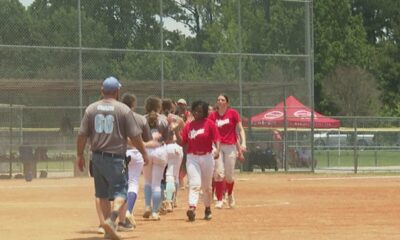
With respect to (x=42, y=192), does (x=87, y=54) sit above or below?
above

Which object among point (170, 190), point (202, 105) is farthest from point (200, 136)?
point (170, 190)

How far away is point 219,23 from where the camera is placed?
33.8 m

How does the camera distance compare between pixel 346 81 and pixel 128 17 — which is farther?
pixel 346 81

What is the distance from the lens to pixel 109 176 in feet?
38.0

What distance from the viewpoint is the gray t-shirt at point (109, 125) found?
456 inches

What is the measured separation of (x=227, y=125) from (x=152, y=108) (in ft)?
8.95

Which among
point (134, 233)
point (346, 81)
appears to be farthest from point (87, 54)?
point (346, 81)

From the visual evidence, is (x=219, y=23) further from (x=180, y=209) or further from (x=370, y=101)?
(x=370, y=101)

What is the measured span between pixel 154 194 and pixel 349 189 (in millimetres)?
10492

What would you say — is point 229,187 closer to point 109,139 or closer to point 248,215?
point 248,215

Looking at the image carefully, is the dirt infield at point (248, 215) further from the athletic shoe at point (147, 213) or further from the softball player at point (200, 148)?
the softball player at point (200, 148)

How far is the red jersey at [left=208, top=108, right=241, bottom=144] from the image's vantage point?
17.3 meters

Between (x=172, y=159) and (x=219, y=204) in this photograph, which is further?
(x=219, y=204)

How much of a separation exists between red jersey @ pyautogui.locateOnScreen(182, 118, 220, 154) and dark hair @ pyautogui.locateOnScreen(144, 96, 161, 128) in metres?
0.49
